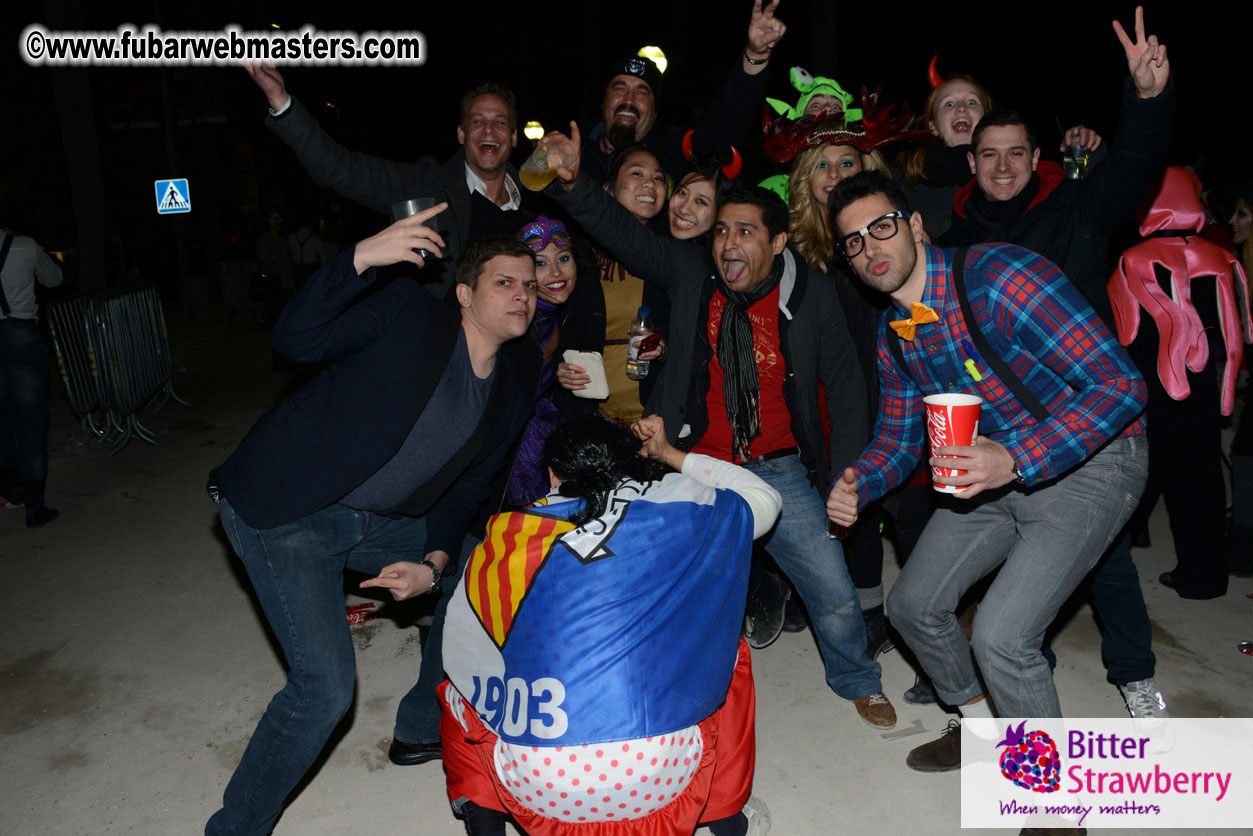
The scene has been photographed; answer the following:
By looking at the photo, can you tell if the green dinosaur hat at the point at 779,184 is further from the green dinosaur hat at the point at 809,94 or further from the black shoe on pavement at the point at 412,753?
the black shoe on pavement at the point at 412,753

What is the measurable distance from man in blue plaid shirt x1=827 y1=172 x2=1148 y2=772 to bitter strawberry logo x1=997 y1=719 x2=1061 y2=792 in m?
0.21

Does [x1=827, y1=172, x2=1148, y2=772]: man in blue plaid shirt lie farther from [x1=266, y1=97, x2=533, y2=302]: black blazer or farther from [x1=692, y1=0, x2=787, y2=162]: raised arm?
[x1=266, y1=97, x2=533, y2=302]: black blazer

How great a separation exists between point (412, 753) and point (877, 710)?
2091 mm

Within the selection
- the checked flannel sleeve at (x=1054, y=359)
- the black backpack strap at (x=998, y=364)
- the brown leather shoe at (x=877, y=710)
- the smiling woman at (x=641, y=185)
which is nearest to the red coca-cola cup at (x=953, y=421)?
the checked flannel sleeve at (x=1054, y=359)

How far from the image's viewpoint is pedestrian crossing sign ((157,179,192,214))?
14.8 metres

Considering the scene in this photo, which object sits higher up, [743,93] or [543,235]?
[743,93]

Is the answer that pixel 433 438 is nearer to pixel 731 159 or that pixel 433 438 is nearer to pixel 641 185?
pixel 641 185

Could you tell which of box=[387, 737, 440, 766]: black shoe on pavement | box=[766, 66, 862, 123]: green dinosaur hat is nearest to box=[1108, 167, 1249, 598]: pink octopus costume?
box=[766, 66, 862, 123]: green dinosaur hat

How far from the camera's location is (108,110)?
1694 cm

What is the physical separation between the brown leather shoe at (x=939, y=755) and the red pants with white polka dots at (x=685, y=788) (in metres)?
1.11

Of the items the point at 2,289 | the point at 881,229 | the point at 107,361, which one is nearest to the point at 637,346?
the point at 881,229

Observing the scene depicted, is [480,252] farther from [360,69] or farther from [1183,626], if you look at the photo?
[360,69]

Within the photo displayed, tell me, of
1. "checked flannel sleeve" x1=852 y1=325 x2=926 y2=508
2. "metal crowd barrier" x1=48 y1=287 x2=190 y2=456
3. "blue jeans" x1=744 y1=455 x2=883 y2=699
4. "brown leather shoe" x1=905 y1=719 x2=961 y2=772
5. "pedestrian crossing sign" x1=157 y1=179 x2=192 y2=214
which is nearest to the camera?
"checked flannel sleeve" x1=852 y1=325 x2=926 y2=508

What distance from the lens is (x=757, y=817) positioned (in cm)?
307
